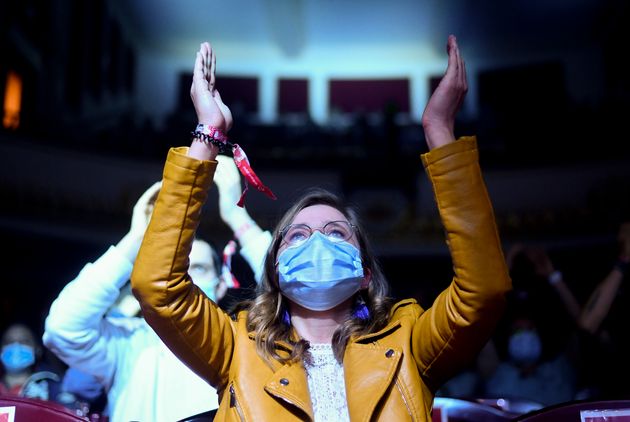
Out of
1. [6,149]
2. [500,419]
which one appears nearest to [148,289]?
[500,419]

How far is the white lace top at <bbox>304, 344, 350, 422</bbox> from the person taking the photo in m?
1.57

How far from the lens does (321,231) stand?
178 centimetres

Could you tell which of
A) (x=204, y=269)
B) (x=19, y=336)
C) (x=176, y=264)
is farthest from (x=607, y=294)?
(x=19, y=336)

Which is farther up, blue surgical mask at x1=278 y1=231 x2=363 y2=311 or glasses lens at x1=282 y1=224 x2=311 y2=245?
glasses lens at x1=282 y1=224 x2=311 y2=245

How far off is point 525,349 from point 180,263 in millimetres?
2923

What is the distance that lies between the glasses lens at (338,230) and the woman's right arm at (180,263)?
372 mm

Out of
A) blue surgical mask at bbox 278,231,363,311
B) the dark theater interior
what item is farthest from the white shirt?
the dark theater interior

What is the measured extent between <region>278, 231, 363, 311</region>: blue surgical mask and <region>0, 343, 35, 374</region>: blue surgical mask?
2.55 m

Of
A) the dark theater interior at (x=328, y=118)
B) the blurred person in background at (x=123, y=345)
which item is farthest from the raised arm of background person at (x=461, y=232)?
the dark theater interior at (x=328, y=118)

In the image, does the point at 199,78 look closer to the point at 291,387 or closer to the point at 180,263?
the point at 180,263

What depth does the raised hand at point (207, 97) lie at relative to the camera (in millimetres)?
1626

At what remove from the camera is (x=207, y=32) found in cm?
1562

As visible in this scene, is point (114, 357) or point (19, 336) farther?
point (19, 336)

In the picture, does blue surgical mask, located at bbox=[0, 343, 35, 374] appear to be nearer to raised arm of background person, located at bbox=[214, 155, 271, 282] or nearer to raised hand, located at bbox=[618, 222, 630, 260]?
raised arm of background person, located at bbox=[214, 155, 271, 282]
